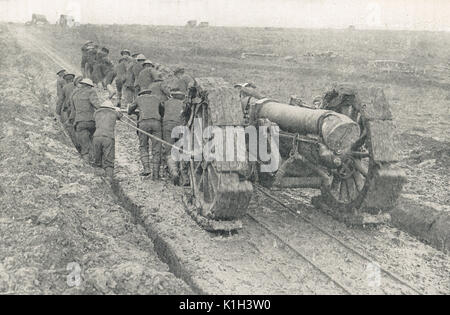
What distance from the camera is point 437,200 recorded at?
27.1ft

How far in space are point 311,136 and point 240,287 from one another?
7.58 ft

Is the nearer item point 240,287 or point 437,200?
point 240,287

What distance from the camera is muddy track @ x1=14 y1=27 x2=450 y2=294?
5.55m

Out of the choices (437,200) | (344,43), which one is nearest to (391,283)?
(437,200)

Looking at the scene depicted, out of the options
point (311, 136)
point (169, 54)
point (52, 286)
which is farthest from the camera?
point (169, 54)

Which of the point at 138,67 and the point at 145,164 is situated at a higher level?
the point at 138,67

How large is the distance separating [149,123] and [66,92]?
10.2 ft

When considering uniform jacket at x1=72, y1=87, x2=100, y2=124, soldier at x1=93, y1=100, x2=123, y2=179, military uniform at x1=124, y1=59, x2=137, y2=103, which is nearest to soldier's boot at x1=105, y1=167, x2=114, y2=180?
soldier at x1=93, y1=100, x2=123, y2=179

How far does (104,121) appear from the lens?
356 inches

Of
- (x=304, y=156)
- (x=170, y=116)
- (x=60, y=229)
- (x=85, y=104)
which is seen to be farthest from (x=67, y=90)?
(x=304, y=156)

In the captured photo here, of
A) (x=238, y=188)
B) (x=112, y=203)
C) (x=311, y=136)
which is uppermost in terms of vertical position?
(x=311, y=136)

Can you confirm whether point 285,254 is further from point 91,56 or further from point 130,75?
point 91,56

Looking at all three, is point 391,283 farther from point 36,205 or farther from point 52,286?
point 36,205

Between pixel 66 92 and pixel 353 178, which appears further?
pixel 66 92
